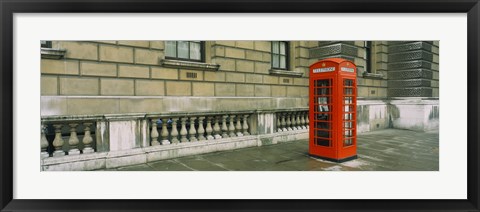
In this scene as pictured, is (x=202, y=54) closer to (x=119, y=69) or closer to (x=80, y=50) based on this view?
(x=119, y=69)

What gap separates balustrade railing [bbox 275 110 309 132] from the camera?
671 centimetres

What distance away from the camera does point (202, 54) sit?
6453 millimetres

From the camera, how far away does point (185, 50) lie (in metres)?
6.13

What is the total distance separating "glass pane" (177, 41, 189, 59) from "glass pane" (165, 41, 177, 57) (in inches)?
4.1

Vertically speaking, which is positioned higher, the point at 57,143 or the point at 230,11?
the point at 230,11

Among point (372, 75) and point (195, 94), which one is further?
point (372, 75)

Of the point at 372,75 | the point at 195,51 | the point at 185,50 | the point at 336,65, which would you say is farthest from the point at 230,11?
the point at 372,75

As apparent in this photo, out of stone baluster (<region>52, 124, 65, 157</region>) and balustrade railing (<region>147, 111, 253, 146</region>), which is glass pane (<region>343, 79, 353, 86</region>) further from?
stone baluster (<region>52, 124, 65, 157</region>)

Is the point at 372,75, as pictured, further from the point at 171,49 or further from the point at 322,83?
the point at 171,49

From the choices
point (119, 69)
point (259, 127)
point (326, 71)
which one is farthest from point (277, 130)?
point (119, 69)

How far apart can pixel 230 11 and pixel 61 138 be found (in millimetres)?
3433

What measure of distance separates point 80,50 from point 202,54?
2.78 m

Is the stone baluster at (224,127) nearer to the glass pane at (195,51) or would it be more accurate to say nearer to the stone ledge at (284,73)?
the glass pane at (195,51)

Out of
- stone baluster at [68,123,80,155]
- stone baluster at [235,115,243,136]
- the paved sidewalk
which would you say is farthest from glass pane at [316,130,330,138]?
stone baluster at [68,123,80,155]
